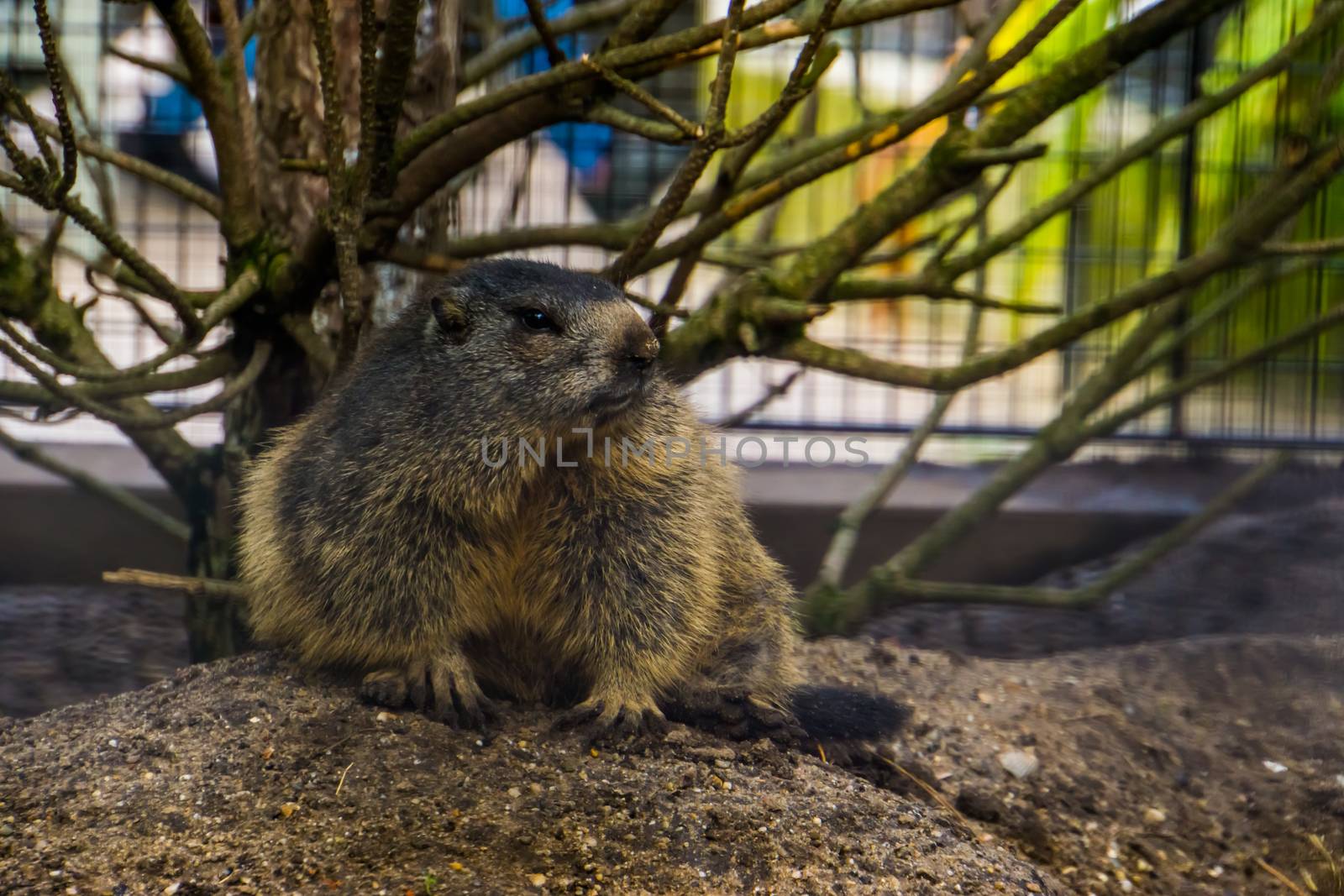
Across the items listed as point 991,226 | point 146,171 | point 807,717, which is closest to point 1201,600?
point 991,226

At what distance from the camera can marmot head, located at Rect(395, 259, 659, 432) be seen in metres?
1.87

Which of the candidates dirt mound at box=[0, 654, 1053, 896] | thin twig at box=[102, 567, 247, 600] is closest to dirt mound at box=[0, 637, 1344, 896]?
dirt mound at box=[0, 654, 1053, 896]

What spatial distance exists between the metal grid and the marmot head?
229 centimetres

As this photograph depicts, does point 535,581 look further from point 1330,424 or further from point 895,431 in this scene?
point 1330,424

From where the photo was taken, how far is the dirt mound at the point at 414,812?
5.25ft

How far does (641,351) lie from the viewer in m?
1.85

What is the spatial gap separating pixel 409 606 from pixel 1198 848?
170 centimetres

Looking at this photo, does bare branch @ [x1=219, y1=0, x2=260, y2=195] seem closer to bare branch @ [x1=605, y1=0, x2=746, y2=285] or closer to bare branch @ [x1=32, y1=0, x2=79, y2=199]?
bare branch @ [x1=32, y1=0, x2=79, y2=199]

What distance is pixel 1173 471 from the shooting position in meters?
4.90

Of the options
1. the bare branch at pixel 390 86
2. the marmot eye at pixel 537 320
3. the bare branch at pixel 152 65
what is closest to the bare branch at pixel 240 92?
the bare branch at pixel 152 65

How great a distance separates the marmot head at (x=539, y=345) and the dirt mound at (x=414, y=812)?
22.6 inches

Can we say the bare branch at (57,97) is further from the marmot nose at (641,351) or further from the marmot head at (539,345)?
the marmot nose at (641,351)

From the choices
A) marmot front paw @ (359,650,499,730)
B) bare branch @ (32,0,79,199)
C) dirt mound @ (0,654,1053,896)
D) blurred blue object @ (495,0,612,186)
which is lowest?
dirt mound @ (0,654,1053,896)

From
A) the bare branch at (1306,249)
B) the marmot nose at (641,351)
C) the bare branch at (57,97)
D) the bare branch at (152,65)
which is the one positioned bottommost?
the marmot nose at (641,351)
